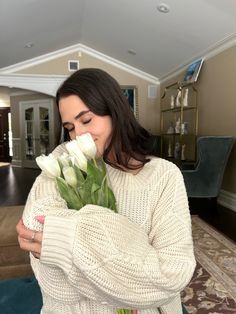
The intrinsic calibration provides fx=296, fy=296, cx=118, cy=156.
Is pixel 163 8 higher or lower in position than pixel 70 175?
higher

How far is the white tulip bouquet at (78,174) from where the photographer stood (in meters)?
0.50

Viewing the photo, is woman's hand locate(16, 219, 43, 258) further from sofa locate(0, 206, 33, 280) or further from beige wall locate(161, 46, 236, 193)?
beige wall locate(161, 46, 236, 193)

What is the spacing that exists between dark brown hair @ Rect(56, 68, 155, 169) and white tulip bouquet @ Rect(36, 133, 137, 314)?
5.9 inches

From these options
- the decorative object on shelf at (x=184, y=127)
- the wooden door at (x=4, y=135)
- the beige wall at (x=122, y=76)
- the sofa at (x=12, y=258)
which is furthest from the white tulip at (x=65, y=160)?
the wooden door at (x=4, y=135)

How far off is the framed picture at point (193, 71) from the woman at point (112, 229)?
14.8ft

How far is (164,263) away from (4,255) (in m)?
1.41

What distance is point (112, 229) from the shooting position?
48cm

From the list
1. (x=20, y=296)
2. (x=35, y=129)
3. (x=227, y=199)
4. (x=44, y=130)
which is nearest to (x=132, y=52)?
(x=227, y=199)

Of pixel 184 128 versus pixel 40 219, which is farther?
pixel 184 128

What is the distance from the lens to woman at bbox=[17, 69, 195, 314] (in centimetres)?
47

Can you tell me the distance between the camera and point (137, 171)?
2.23 ft

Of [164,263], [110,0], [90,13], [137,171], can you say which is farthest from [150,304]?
[90,13]

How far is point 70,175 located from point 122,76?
6781mm

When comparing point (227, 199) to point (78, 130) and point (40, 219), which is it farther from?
point (40, 219)
